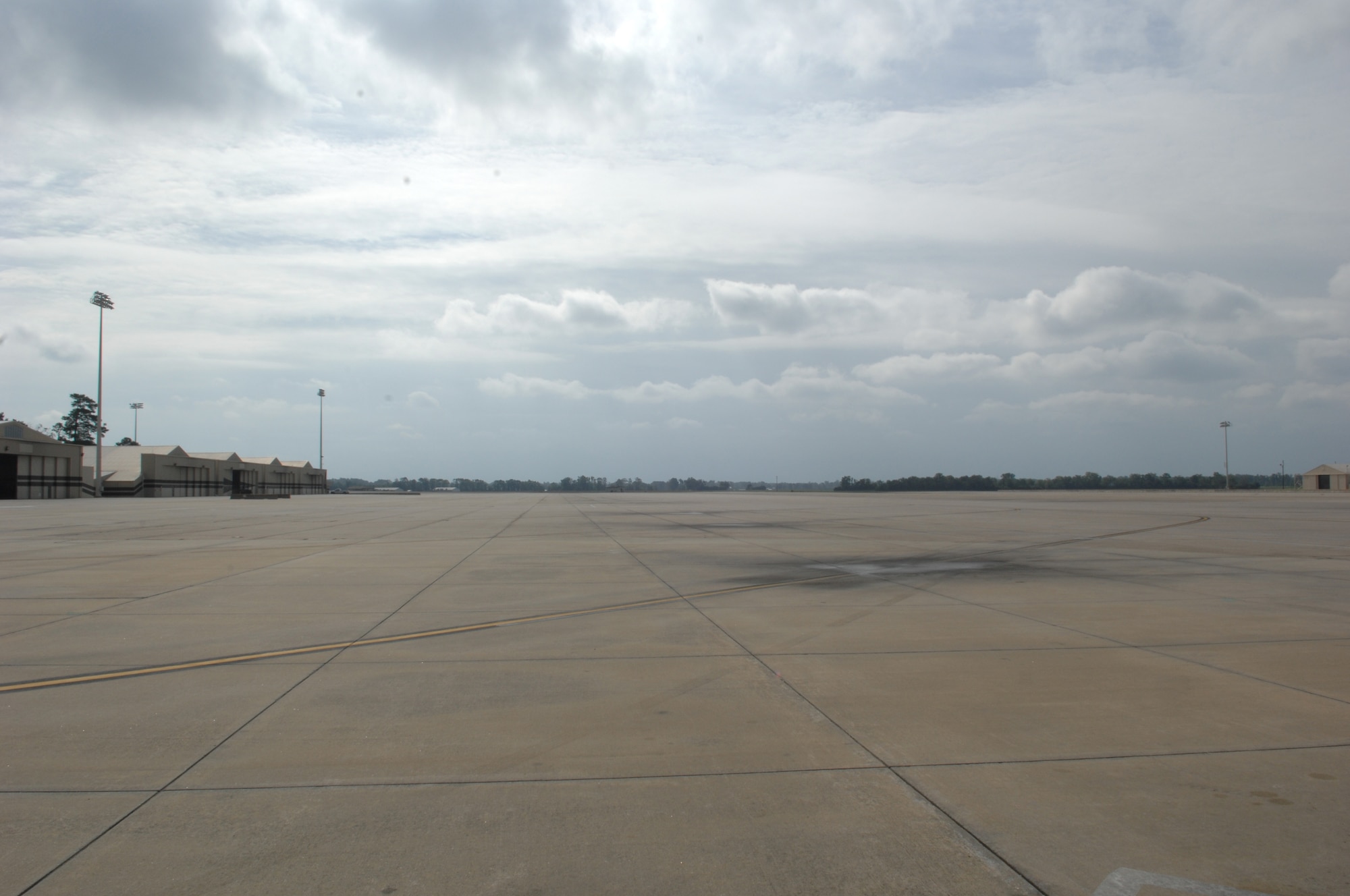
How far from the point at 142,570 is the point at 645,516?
26.0 m

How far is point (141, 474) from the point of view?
84.9 meters

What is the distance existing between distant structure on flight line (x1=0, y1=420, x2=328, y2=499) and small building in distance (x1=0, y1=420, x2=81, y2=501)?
0.06m

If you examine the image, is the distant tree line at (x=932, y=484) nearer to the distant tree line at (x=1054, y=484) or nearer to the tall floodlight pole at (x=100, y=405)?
the distant tree line at (x=1054, y=484)

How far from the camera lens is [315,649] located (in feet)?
28.6

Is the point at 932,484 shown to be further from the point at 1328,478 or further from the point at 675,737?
the point at 675,737

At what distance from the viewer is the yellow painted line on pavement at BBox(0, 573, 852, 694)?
7371 millimetres

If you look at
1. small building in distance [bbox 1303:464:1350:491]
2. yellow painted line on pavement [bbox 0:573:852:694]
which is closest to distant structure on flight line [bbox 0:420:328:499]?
yellow painted line on pavement [bbox 0:573:852:694]

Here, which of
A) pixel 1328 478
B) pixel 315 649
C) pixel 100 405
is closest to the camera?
pixel 315 649

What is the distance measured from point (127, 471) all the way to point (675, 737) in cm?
9699

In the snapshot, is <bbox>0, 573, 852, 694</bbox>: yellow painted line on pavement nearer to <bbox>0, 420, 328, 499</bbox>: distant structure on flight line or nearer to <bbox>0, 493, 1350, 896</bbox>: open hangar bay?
<bbox>0, 493, 1350, 896</bbox>: open hangar bay

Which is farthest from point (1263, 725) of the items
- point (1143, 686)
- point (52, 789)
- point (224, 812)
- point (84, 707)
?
point (84, 707)

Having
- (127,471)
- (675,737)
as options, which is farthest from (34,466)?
(675,737)

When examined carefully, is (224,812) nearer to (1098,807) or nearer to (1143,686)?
(1098,807)

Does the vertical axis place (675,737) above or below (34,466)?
below
